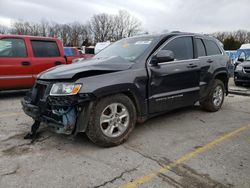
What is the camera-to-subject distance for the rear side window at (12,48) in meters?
6.51

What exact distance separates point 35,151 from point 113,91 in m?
1.38

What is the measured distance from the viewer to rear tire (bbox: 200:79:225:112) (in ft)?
17.8

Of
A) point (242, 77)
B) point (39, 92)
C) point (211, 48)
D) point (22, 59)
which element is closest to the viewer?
point (39, 92)

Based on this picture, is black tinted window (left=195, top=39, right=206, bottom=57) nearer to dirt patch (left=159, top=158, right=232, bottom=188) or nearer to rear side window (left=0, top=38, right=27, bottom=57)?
dirt patch (left=159, top=158, right=232, bottom=188)

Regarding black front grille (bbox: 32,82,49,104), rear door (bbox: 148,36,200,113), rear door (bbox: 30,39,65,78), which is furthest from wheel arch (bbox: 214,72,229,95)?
rear door (bbox: 30,39,65,78)

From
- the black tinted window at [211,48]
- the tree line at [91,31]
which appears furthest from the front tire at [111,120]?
the tree line at [91,31]

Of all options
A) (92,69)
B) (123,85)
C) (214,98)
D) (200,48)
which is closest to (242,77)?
(214,98)

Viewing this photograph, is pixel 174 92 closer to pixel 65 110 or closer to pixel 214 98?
pixel 214 98

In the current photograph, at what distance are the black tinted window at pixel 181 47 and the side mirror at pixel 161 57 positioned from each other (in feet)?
1.14

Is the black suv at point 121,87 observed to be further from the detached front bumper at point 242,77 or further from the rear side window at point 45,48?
the detached front bumper at point 242,77

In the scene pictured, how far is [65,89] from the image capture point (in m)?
3.23

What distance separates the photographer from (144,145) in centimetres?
366

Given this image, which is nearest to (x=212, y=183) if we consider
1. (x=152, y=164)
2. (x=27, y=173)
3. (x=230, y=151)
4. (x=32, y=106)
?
(x=152, y=164)

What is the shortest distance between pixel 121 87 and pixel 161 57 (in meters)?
0.93
